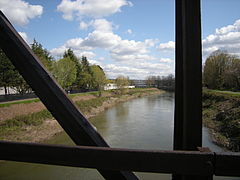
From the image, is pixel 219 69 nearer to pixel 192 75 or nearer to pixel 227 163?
pixel 192 75

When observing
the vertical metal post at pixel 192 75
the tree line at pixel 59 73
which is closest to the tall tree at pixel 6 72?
the tree line at pixel 59 73

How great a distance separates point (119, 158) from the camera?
0.85 m

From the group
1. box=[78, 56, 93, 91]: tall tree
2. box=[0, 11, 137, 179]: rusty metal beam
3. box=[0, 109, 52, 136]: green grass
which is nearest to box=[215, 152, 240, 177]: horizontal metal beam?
box=[0, 11, 137, 179]: rusty metal beam

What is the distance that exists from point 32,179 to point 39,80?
23.8 ft

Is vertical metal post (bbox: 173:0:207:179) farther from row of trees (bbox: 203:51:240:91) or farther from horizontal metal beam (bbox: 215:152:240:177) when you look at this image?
row of trees (bbox: 203:51:240:91)

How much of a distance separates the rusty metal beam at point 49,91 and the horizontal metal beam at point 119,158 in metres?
0.13

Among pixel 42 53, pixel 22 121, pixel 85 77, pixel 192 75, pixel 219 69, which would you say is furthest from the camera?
pixel 85 77

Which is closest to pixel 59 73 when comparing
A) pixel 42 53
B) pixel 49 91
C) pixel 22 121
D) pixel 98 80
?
pixel 42 53

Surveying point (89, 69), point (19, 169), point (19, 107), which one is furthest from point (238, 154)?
point (89, 69)

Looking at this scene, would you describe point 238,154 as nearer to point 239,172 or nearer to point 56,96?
point 239,172

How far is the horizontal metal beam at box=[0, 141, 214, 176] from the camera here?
808mm

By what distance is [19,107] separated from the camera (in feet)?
50.9

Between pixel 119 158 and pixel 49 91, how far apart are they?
57cm

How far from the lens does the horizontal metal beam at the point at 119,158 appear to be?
31.8 inches
